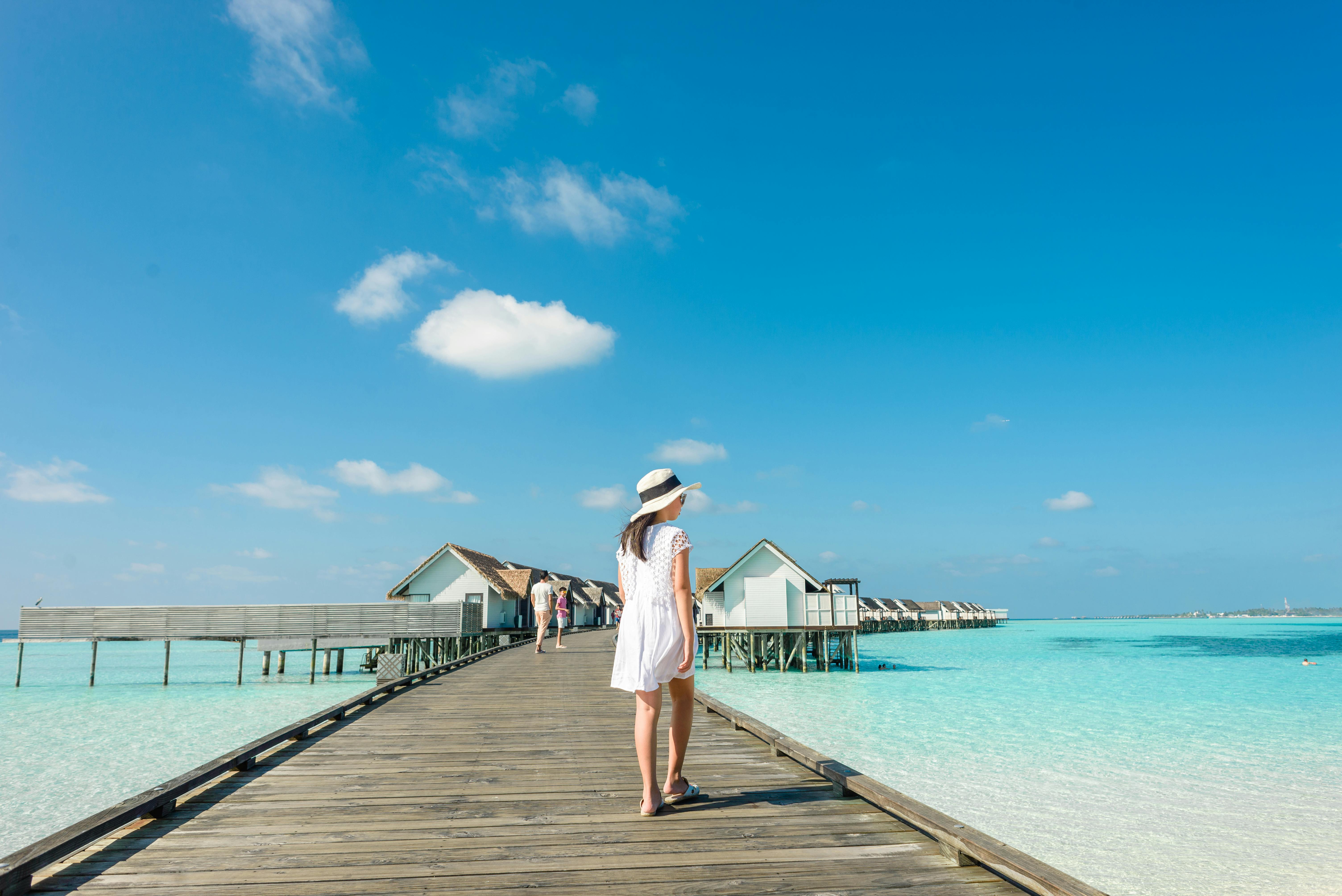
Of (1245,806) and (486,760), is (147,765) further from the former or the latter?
(1245,806)

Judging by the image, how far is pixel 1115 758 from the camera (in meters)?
14.2

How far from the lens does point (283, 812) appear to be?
171 inches

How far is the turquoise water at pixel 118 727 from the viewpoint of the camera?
11.3m

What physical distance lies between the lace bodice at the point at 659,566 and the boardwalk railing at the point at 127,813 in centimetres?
267

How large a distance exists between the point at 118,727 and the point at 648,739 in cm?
2073

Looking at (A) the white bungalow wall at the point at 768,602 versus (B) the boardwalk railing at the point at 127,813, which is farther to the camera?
(A) the white bungalow wall at the point at 768,602

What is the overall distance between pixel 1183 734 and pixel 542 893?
19.3 meters

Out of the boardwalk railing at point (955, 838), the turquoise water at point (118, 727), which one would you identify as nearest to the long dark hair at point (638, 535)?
the boardwalk railing at point (955, 838)

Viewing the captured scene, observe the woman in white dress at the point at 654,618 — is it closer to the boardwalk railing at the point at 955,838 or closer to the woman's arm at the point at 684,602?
the woman's arm at the point at 684,602

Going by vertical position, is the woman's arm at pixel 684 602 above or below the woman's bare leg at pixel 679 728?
above

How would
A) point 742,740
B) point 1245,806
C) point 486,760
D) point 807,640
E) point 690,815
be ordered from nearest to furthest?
point 690,815
point 486,760
point 742,740
point 1245,806
point 807,640

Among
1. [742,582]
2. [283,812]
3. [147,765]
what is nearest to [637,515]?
[283,812]

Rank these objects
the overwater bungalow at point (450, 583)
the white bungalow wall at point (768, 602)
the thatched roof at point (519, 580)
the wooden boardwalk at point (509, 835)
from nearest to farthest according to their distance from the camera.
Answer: the wooden boardwalk at point (509, 835), the white bungalow wall at point (768, 602), the overwater bungalow at point (450, 583), the thatched roof at point (519, 580)

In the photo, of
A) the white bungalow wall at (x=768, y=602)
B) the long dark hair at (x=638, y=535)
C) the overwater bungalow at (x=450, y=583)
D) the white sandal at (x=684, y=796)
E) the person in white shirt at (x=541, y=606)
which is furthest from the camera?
the overwater bungalow at (x=450, y=583)
